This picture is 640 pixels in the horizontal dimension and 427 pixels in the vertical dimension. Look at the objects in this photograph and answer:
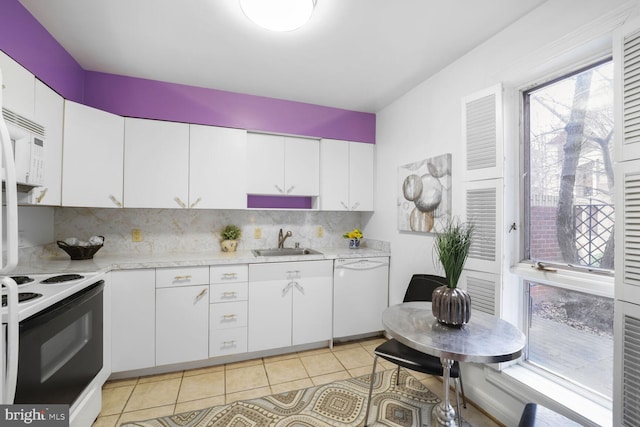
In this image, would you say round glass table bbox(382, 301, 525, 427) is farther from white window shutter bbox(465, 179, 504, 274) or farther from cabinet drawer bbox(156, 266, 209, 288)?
cabinet drawer bbox(156, 266, 209, 288)

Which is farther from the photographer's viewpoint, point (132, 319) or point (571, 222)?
point (132, 319)

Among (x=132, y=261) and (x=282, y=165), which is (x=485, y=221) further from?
(x=132, y=261)

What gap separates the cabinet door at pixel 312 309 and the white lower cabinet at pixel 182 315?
2.65ft

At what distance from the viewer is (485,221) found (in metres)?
1.93

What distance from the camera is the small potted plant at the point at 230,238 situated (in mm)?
2904

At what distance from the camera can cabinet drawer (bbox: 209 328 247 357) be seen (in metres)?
2.44

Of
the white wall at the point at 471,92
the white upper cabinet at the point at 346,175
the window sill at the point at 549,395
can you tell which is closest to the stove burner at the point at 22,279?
the white upper cabinet at the point at 346,175

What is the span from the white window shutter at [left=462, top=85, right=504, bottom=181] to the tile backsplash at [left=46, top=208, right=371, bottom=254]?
157 centimetres

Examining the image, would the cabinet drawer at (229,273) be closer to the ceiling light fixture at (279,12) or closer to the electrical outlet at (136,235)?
the electrical outlet at (136,235)

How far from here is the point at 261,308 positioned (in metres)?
2.59

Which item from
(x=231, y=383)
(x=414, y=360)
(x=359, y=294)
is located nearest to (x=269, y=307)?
(x=231, y=383)

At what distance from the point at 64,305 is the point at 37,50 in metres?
1.66

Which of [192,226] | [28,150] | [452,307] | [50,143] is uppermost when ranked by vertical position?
[50,143]

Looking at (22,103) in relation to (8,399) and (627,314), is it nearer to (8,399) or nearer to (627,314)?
(8,399)
